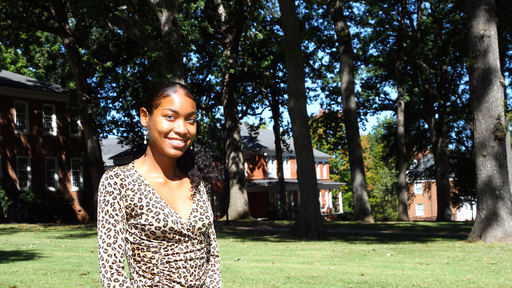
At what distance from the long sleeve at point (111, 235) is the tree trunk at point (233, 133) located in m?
26.6

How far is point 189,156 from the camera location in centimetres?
292

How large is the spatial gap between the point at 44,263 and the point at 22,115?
81.9 ft

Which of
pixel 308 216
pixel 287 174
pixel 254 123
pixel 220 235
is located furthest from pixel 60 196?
pixel 287 174

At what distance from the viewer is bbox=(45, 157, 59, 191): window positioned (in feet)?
115

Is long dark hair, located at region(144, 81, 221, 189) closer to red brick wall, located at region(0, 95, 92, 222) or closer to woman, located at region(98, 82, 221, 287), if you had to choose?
woman, located at region(98, 82, 221, 287)

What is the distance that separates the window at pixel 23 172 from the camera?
33.2 meters

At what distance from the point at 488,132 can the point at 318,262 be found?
6.96 m

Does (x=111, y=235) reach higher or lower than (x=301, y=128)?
lower

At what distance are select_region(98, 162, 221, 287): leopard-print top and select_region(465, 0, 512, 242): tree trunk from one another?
46.5 feet

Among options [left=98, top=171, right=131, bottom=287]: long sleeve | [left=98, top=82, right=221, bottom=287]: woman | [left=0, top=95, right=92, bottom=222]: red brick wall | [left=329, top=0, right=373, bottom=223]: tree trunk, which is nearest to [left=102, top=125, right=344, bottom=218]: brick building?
[left=0, top=95, right=92, bottom=222]: red brick wall

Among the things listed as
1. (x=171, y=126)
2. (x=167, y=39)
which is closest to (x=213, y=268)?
(x=171, y=126)

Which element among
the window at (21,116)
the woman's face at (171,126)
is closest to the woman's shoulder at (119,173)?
the woman's face at (171,126)

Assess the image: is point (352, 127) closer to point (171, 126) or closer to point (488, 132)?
point (488, 132)

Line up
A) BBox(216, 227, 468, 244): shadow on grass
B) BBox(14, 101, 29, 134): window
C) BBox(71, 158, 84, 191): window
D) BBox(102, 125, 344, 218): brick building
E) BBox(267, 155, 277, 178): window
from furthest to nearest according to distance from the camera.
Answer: BBox(267, 155, 277, 178): window
BBox(102, 125, 344, 218): brick building
BBox(71, 158, 84, 191): window
BBox(14, 101, 29, 134): window
BBox(216, 227, 468, 244): shadow on grass
